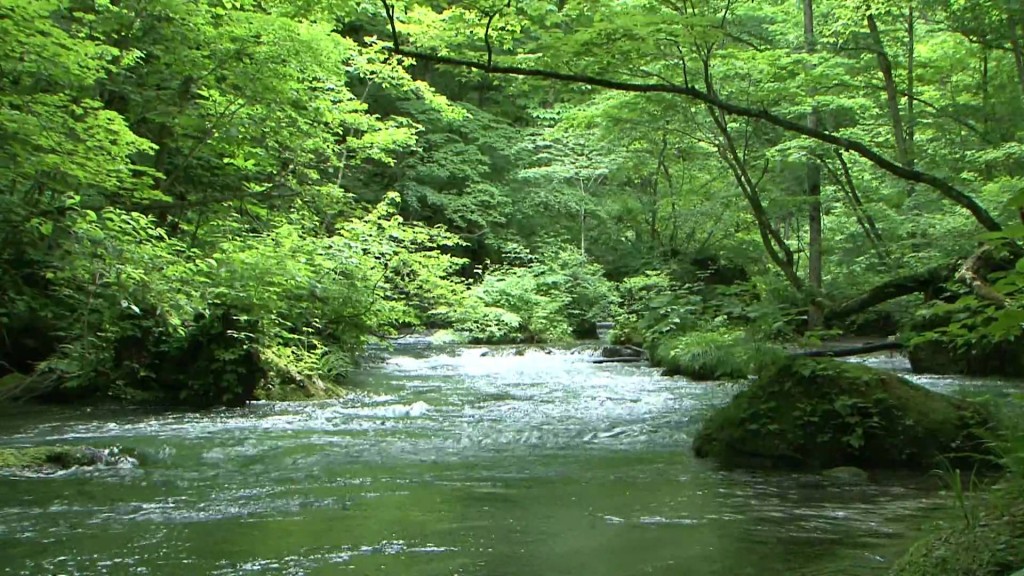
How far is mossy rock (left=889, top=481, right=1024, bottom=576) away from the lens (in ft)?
7.78

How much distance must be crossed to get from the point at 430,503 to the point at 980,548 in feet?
10.7

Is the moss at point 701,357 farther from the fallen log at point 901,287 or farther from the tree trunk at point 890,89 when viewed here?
the tree trunk at point 890,89

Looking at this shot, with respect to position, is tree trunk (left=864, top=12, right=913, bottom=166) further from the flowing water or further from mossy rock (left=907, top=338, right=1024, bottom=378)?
the flowing water

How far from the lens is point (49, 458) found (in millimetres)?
6129

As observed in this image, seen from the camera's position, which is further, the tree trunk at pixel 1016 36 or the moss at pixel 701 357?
the moss at pixel 701 357

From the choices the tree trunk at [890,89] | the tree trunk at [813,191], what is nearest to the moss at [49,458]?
the tree trunk at [813,191]

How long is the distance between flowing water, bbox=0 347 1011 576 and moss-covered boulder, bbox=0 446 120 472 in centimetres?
25

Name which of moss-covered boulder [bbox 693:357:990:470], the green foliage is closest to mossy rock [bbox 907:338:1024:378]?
moss-covered boulder [bbox 693:357:990:470]

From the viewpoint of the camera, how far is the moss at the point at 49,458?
5977 millimetres

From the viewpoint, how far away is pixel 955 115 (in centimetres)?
1303

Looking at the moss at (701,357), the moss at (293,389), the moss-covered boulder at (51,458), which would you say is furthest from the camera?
the moss at (293,389)

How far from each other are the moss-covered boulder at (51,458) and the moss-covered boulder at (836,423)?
4.68 metres

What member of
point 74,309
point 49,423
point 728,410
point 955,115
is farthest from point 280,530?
point 955,115

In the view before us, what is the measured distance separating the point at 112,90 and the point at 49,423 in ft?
14.9
